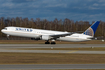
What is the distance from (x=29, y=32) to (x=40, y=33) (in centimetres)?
342

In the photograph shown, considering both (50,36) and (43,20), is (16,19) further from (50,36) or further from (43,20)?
(50,36)

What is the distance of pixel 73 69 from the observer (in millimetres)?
14609

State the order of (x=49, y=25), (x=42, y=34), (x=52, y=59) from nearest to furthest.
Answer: (x=52, y=59)
(x=42, y=34)
(x=49, y=25)

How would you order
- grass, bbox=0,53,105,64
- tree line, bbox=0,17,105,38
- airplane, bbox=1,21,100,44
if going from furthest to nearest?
1. tree line, bbox=0,17,105,38
2. airplane, bbox=1,21,100,44
3. grass, bbox=0,53,105,64

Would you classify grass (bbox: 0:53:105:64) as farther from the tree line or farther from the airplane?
the tree line

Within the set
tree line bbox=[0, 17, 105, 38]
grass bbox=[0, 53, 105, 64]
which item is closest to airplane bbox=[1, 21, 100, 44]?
grass bbox=[0, 53, 105, 64]

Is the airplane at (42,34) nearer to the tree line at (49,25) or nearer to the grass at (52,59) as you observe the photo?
the grass at (52,59)

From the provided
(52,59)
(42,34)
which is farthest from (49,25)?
(52,59)

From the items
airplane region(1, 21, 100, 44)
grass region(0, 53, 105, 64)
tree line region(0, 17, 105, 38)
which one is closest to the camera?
grass region(0, 53, 105, 64)

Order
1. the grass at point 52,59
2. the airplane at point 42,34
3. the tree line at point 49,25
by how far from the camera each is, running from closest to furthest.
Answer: the grass at point 52,59, the airplane at point 42,34, the tree line at point 49,25

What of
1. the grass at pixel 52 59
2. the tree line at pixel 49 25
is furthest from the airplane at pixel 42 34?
the tree line at pixel 49 25

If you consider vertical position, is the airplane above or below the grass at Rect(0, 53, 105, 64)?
above

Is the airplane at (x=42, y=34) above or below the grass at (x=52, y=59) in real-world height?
above

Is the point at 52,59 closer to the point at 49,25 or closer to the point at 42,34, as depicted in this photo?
the point at 42,34
